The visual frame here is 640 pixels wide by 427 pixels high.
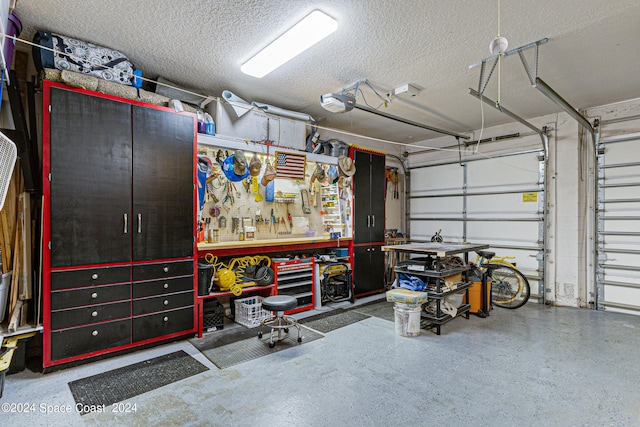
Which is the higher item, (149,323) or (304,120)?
(304,120)

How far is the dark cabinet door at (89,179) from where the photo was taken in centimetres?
273

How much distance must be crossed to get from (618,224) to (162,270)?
19.8 ft

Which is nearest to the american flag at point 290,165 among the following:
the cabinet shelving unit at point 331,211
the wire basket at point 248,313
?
the cabinet shelving unit at point 331,211

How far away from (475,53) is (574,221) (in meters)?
3.36

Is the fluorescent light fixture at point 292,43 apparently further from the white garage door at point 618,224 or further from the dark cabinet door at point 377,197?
the white garage door at point 618,224

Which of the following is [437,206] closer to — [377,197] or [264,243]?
[377,197]

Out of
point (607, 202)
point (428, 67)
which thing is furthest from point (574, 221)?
point (428, 67)

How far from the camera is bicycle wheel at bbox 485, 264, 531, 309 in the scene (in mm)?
4727

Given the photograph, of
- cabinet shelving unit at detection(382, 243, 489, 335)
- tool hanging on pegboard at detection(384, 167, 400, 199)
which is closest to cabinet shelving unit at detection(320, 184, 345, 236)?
cabinet shelving unit at detection(382, 243, 489, 335)

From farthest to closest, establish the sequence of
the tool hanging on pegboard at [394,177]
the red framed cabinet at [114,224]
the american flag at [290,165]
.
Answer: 1. the tool hanging on pegboard at [394,177]
2. the american flag at [290,165]
3. the red framed cabinet at [114,224]

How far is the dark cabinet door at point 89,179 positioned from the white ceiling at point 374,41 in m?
0.69

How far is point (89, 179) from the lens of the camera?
2.88 m

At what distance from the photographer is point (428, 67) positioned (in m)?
3.46

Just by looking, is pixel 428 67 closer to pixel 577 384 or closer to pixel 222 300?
pixel 577 384
